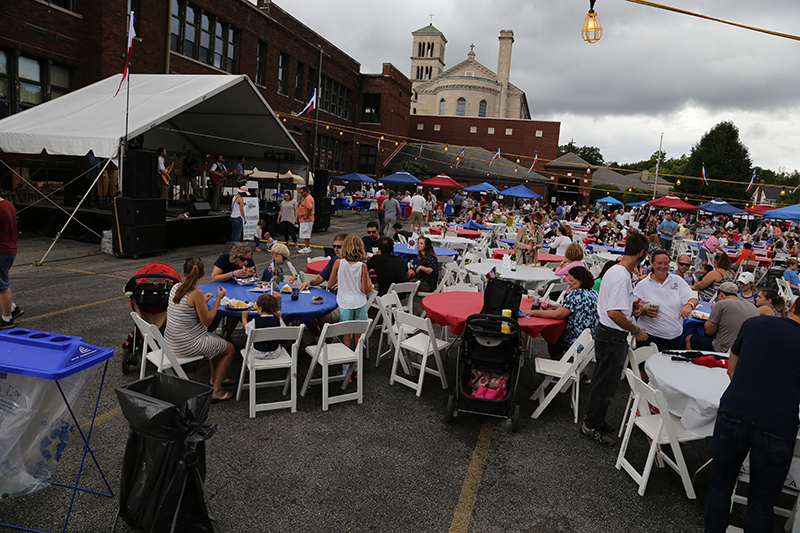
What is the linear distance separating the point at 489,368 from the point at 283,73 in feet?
89.7

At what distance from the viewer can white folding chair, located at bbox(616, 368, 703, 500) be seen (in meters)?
3.65

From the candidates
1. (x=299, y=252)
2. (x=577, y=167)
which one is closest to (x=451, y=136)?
(x=577, y=167)

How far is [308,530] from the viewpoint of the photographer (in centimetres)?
325

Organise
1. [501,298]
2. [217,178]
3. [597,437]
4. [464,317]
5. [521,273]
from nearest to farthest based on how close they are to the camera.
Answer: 1. [597,437]
2. [501,298]
3. [464,317]
4. [521,273]
5. [217,178]

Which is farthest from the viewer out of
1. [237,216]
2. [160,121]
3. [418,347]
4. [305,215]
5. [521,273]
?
[305,215]

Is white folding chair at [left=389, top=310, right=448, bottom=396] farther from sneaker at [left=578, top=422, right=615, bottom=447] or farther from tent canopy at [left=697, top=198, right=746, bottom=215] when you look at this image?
tent canopy at [left=697, top=198, right=746, bottom=215]

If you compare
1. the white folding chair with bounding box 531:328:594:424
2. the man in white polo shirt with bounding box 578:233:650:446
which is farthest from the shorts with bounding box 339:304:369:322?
the man in white polo shirt with bounding box 578:233:650:446

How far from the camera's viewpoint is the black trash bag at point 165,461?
107 inches

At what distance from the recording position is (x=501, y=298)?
5062 millimetres

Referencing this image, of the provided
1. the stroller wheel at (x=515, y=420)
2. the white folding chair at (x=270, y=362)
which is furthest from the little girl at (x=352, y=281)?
the stroller wheel at (x=515, y=420)

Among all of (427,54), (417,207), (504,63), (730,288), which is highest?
(427,54)

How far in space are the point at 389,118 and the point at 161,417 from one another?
3875 centimetres

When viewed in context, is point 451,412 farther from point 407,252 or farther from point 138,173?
point 138,173

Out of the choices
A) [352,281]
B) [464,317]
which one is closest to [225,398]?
[352,281]
